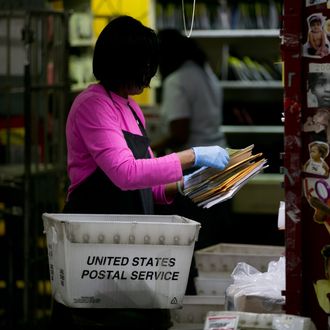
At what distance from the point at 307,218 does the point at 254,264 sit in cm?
104

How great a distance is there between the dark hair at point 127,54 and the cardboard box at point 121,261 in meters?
0.53

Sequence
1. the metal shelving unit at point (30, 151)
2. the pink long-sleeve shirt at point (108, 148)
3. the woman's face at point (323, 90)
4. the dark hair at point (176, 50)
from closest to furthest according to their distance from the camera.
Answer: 1. the woman's face at point (323, 90)
2. the pink long-sleeve shirt at point (108, 148)
3. the metal shelving unit at point (30, 151)
4. the dark hair at point (176, 50)

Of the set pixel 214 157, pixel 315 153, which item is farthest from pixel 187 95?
pixel 315 153

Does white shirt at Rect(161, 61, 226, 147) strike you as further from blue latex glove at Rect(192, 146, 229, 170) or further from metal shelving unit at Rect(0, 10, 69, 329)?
blue latex glove at Rect(192, 146, 229, 170)

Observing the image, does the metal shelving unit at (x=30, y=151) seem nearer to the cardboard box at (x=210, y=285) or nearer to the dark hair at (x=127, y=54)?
the cardboard box at (x=210, y=285)

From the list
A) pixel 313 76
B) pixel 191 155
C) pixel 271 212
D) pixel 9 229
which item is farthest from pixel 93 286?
pixel 271 212

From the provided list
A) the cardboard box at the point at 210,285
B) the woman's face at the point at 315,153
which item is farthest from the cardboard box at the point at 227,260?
the woman's face at the point at 315,153

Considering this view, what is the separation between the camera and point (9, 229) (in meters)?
4.84

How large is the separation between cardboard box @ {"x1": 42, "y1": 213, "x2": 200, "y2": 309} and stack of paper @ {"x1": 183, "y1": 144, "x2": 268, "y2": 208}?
6.3 inches

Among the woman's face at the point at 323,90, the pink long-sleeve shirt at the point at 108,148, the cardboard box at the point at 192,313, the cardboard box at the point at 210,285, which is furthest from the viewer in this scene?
the cardboard box at the point at 210,285

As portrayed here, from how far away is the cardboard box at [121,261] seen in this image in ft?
8.07

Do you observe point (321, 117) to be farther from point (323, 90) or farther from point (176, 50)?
point (176, 50)

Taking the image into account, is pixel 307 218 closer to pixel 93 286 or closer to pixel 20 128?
pixel 93 286

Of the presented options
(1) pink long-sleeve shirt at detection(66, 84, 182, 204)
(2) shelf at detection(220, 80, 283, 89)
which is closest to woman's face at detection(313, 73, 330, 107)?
(1) pink long-sleeve shirt at detection(66, 84, 182, 204)
